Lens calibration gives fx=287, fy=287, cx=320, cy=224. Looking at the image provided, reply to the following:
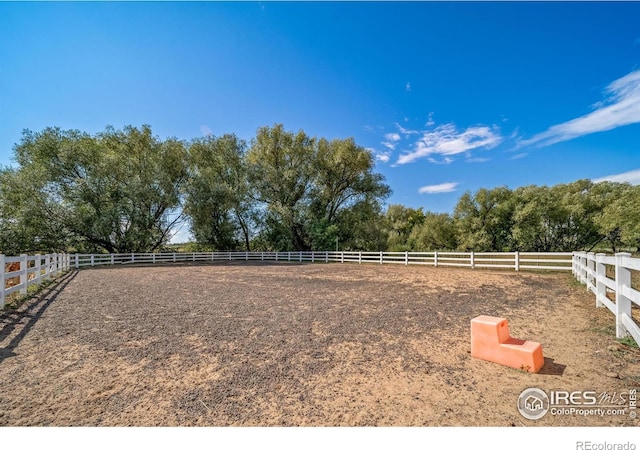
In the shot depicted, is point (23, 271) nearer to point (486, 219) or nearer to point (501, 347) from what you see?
point (501, 347)

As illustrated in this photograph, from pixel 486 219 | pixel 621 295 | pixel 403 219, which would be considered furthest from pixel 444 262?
pixel 403 219

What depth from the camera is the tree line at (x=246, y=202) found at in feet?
61.6

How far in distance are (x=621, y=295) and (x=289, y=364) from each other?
3910mm

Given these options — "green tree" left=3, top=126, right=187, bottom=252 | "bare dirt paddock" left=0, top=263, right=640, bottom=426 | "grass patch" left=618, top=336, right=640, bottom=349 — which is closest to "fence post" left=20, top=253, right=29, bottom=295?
"bare dirt paddock" left=0, top=263, right=640, bottom=426

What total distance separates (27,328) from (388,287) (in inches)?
280

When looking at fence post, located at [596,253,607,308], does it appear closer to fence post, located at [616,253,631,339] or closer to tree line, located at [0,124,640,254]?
fence post, located at [616,253,631,339]

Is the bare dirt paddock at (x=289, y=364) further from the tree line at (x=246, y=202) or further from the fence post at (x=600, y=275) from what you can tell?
the tree line at (x=246, y=202)

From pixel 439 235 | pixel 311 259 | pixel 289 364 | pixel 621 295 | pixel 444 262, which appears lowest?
pixel 311 259

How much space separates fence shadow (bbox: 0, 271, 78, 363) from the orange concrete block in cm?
504

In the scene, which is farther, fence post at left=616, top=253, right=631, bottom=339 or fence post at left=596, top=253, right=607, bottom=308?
fence post at left=596, top=253, right=607, bottom=308

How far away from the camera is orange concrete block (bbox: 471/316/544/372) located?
8.82 ft

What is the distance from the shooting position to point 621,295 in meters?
3.36

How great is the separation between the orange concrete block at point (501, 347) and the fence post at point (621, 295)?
4.78 ft
